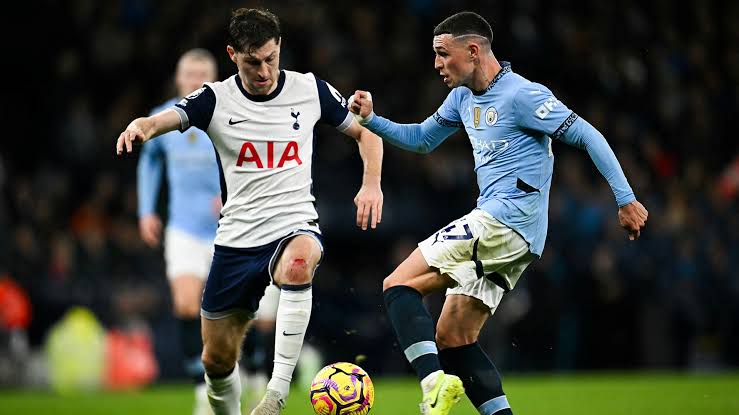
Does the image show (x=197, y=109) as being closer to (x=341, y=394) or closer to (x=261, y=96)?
(x=261, y=96)

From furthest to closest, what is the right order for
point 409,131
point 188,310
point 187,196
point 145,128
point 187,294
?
point 187,196, point 187,294, point 188,310, point 409,131, point 145,128

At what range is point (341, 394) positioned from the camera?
22.4ft

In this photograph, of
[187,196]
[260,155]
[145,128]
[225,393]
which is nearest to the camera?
[145,128]

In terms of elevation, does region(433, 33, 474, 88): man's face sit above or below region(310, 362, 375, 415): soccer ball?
above

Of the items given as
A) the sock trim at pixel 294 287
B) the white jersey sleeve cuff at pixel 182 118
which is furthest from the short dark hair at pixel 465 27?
the sock trim at pixel 294 287

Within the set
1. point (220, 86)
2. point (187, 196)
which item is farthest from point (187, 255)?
point (220, 86)

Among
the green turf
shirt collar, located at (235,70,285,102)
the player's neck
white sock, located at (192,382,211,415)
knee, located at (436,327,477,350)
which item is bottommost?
the green turf

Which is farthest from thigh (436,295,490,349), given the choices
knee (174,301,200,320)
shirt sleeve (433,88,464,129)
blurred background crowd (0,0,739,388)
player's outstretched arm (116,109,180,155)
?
blurred background crowd (0,0,739,388)

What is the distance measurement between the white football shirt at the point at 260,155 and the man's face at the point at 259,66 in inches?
2.6

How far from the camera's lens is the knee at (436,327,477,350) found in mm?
6895

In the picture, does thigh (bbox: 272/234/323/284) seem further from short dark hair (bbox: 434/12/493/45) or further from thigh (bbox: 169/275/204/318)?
thigh (bbox: 169/275/204/318)

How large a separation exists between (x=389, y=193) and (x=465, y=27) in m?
9.41

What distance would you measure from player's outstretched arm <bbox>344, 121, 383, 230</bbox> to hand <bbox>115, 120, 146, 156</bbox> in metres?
1.30

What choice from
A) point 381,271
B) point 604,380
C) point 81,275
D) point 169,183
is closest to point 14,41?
point 81,275
